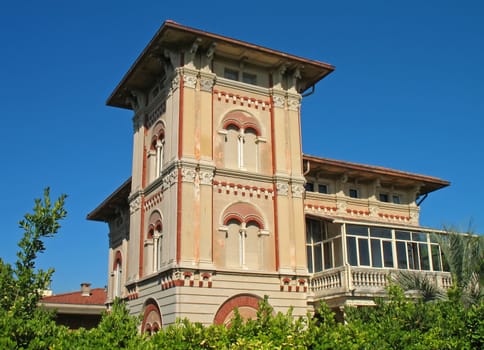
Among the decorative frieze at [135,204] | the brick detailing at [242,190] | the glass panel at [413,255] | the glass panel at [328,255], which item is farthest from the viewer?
the glass panel at [413,255]

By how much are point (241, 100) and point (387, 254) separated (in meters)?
8.64

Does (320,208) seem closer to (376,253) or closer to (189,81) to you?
(376,253)

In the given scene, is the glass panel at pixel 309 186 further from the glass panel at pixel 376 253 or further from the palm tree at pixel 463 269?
the palm tree at pixel 463 269

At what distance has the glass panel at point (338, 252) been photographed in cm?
2405

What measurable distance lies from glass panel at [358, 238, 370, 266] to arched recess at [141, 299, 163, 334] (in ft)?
27.5

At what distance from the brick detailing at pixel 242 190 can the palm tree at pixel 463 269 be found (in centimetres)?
639

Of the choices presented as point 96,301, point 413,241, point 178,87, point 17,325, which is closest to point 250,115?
point 178,87

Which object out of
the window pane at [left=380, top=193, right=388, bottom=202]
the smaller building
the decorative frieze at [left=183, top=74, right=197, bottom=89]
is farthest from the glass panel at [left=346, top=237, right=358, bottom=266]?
the smaller building

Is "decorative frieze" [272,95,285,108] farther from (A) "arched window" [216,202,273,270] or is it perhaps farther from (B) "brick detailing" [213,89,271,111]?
(A) "arched window" [216,202,273,270]

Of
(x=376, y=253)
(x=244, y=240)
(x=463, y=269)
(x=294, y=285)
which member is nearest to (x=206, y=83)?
(x=244, y=240)

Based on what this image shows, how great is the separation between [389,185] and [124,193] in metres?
13.1

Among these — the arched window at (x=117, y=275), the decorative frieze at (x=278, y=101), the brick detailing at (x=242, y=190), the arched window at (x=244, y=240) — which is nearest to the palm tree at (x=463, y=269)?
the arched window at (x=244, y=240)

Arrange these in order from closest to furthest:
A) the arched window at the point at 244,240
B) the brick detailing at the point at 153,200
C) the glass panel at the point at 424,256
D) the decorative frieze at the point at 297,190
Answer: the arched window at the point at 244,240 < the brick detailing at the point at 153,200 < the decorative frieze at the point at 297,190 < the glass panel at the point at 424,256

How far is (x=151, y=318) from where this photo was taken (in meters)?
21.3
